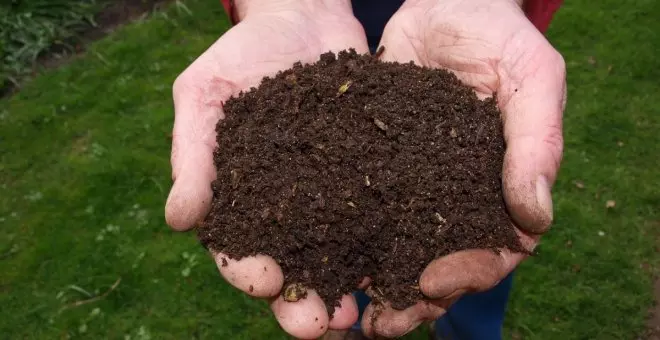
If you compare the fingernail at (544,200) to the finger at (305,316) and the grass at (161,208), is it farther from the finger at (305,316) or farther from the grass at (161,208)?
the grass at (161,208)

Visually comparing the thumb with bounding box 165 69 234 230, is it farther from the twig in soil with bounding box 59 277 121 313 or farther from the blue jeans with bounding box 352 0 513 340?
the twig in soil with bounding box 59 277 121 313

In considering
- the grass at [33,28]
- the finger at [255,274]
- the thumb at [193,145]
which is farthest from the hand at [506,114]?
the grass at [33,28]

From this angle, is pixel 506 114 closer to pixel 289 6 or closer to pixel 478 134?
pixel 478 134

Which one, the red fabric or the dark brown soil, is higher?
the red fabric

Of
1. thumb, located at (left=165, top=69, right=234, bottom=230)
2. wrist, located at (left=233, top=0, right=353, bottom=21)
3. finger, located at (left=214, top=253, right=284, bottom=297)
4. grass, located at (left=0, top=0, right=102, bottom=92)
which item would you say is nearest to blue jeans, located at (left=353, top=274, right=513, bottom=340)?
finger, located at (left=214, top=253, right=284, bottom=297)

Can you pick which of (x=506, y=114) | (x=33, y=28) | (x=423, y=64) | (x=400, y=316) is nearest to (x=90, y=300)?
(x=400, y=316)

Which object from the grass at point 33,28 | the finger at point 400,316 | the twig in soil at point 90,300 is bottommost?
the twig in soil at point 90,300
